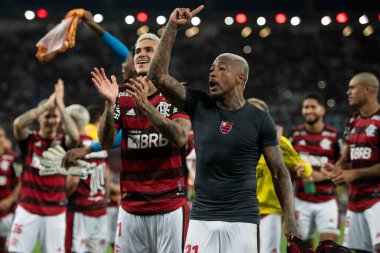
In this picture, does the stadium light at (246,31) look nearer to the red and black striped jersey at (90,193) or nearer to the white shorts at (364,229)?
the red and black striped jersey at (90,193)

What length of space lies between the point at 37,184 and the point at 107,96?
3.34 m

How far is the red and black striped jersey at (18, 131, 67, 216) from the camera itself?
28.0ft

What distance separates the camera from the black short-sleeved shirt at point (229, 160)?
5.19 metres

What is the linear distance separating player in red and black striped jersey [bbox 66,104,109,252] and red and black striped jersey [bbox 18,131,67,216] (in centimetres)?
75

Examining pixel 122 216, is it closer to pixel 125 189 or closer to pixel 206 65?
pixel 125 189

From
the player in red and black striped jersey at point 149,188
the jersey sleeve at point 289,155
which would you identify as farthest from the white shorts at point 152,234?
the jersey sleeve at point 289,155

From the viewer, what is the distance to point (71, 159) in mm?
6695

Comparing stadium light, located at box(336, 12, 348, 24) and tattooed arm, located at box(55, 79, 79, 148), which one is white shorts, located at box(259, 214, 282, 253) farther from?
stadium light, located at box(336, 12, 348, 24)

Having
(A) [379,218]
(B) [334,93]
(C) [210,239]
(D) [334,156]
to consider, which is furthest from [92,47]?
(C) [210,239]

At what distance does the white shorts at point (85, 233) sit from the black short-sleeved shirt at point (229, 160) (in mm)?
4844

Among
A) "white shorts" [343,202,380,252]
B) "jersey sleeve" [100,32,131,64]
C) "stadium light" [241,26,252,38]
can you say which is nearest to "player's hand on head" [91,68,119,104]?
"jersey sleeve" [100,32,131,64]

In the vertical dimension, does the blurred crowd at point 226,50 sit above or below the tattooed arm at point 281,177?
above

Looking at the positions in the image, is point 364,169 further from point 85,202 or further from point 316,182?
point 85,202

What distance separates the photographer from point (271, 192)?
26.0 ft
